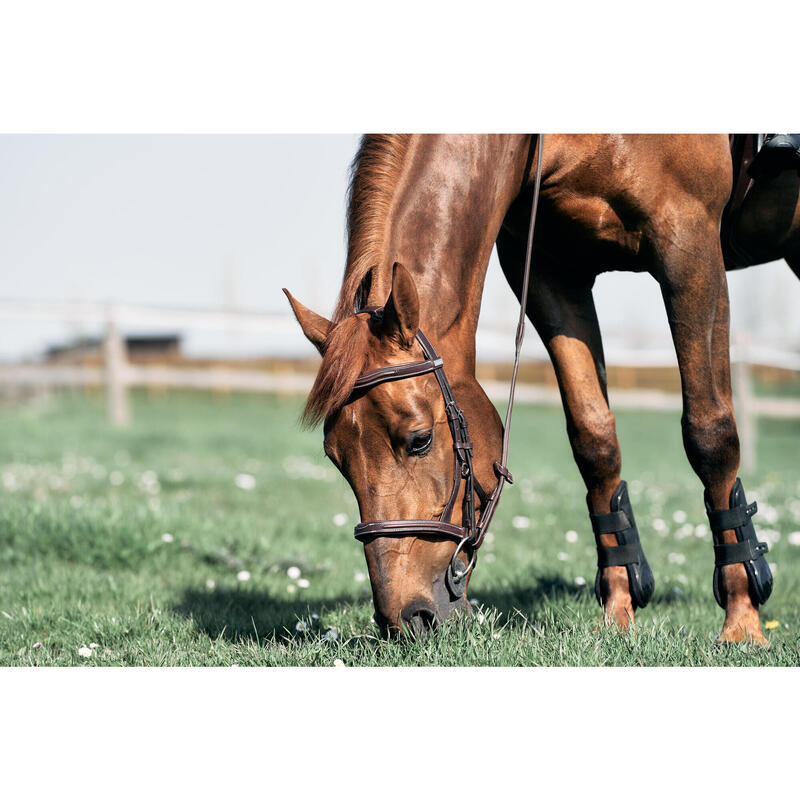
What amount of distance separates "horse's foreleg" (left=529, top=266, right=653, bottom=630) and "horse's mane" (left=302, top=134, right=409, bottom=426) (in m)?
1.08

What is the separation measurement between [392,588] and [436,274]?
1.04 m

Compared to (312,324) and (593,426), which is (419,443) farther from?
(593,426)

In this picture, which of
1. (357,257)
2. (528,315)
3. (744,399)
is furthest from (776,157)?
(744,399)

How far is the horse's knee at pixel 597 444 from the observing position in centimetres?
361

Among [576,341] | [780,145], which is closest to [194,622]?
[576,341]

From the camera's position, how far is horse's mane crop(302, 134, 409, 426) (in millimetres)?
2432

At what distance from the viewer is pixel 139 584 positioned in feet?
13.7

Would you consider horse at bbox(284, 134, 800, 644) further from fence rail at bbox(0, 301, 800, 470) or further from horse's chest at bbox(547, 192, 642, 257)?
fence rail at bbox(0, 301, 800, 470)

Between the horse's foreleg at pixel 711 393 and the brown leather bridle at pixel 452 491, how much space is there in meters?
0.84

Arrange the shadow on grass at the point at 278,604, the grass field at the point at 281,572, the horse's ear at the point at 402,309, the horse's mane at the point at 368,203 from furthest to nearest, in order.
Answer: the shadow on grass at the point at 278,604, the grass field at the point at 281,572, the horse's mane at the point at 368,203, the horse's ear at the point at 402,309

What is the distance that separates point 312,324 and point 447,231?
57 cm

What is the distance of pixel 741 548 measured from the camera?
131 inches

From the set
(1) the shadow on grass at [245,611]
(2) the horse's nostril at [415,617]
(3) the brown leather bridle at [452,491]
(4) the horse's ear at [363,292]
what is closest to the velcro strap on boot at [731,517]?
(3) the brown leather bridle at [452,491]

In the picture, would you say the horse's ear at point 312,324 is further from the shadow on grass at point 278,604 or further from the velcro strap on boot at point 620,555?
the velcro strap on boot at point 620,555
